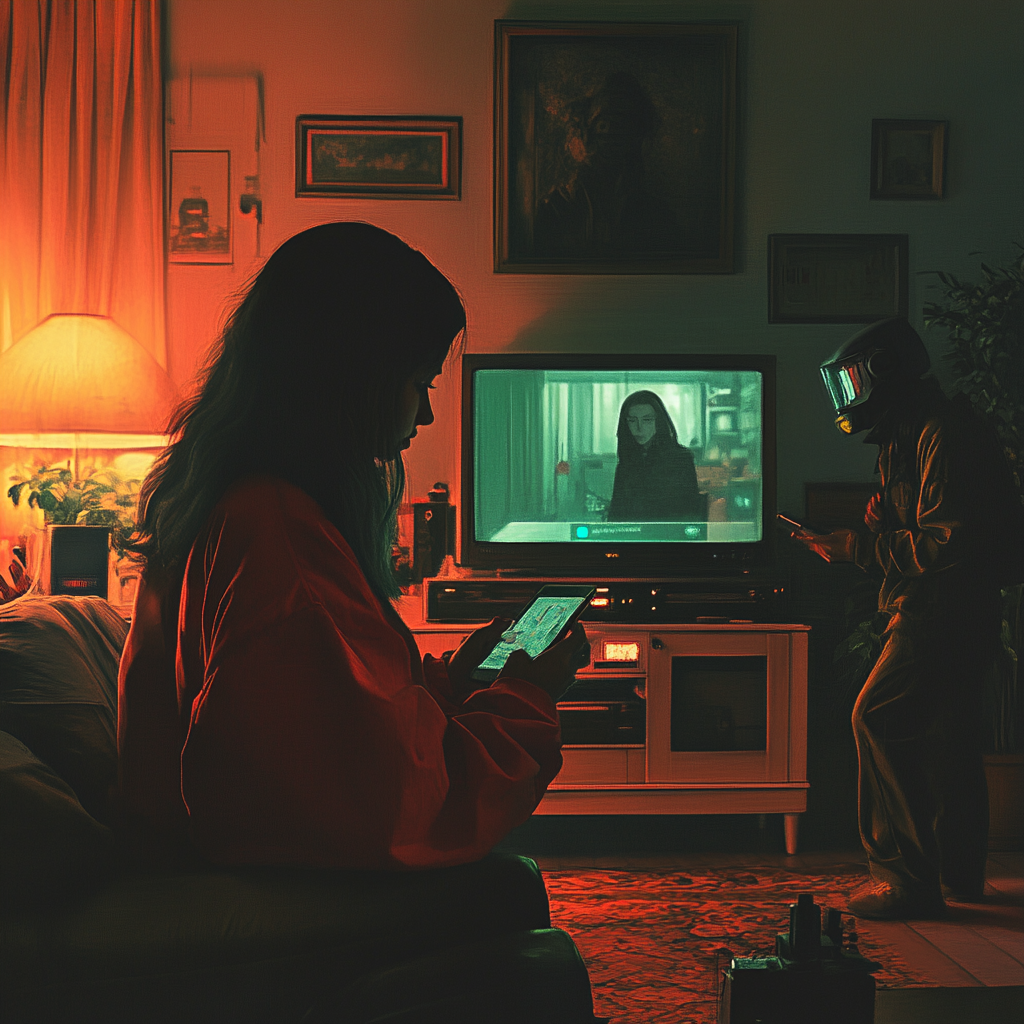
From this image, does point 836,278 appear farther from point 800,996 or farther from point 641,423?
point 800,996

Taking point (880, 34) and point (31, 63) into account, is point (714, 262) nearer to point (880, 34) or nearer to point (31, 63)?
point (880, 34)

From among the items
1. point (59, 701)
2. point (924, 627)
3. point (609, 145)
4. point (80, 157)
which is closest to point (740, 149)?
point (609, 145)

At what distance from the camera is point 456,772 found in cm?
82

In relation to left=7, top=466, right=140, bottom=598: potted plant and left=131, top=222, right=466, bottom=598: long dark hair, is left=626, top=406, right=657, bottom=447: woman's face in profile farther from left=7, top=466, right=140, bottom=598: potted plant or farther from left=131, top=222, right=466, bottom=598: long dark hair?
left=131, top=222, right=466, bottom=598: long dark hair

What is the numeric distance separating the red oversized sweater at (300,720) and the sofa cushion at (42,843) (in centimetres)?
12

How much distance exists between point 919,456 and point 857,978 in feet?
5.47

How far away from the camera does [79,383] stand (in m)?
2.65

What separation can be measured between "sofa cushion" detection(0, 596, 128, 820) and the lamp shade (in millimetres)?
1487

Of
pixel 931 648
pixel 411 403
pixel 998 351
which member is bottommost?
pixel 931 648

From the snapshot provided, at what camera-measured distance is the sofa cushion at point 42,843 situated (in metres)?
0.90

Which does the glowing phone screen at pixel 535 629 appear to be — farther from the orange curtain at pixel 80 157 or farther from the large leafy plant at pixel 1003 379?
the orange curtain at pixel 80 157

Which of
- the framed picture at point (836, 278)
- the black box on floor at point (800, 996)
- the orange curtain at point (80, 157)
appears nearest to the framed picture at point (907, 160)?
the framed picture at point (836, 278)

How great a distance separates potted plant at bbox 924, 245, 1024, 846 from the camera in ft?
9.72

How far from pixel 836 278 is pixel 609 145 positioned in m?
0.89
